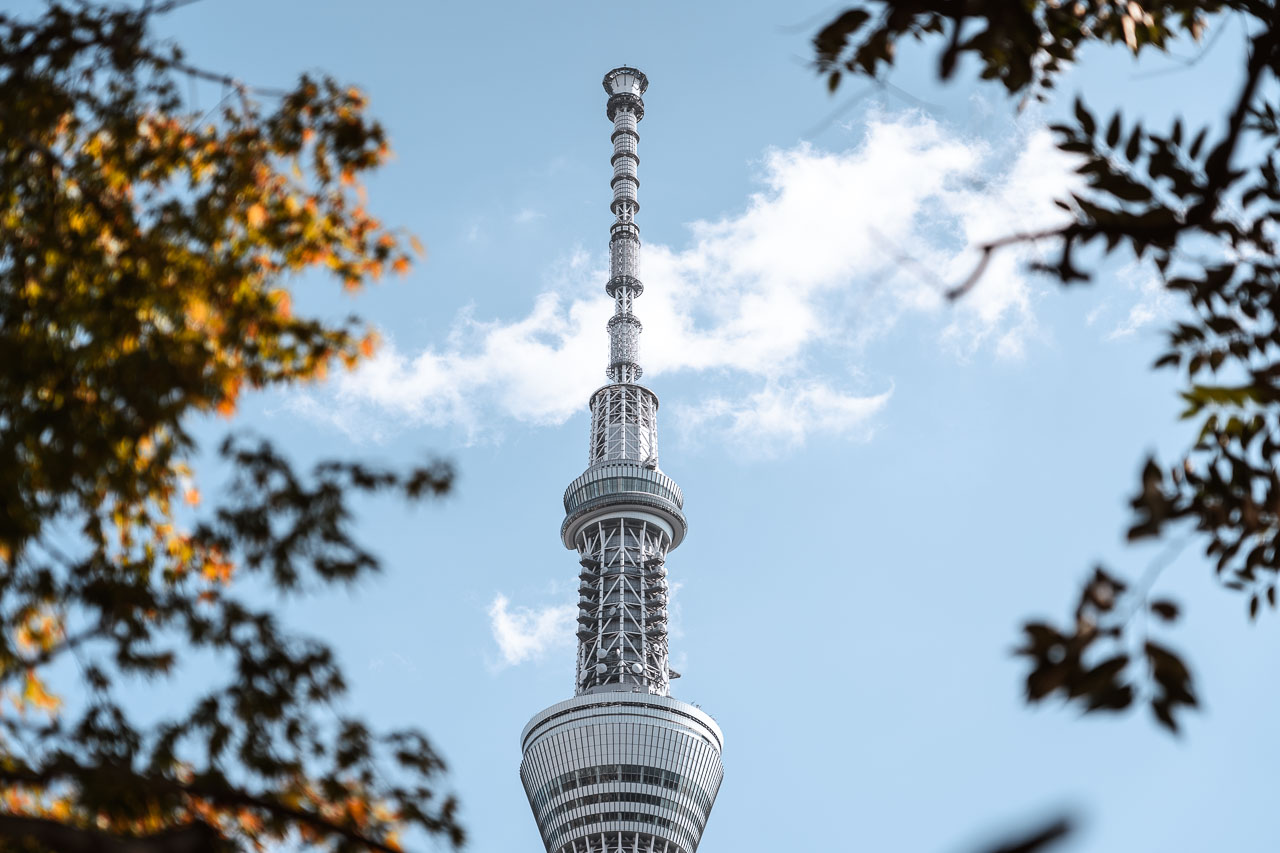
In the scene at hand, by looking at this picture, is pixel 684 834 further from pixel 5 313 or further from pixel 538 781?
pixel 5 313

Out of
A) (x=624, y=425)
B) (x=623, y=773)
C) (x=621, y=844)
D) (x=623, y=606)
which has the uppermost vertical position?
(x=624, y=425)

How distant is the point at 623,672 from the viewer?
118m

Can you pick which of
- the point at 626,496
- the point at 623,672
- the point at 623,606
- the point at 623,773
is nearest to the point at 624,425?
the point at 626,496

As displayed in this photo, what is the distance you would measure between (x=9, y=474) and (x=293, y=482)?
232 cm

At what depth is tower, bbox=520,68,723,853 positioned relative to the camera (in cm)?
11075

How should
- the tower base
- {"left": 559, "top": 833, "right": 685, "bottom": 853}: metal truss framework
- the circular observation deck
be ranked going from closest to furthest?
{"left": 559, "top": 833, "right": 685, "bottom": 853}: metal truss framework → the tower base → the circular observation deck

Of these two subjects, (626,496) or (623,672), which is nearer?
(623,672)

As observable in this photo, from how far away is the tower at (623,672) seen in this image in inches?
4360

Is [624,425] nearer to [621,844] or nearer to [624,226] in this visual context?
[624,226]

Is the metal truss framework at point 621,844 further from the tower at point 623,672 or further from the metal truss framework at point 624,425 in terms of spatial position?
the metal truss framework at point 624,425

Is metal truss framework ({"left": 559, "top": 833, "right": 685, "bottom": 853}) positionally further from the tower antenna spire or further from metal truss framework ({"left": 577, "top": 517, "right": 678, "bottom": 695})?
the tower antenna spire

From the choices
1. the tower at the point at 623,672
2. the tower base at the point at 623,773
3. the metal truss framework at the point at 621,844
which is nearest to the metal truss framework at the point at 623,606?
the tower at the point at 623,672

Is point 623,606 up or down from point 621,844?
up

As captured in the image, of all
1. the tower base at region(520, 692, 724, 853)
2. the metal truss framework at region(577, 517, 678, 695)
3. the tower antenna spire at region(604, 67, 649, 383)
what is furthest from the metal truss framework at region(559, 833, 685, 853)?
the tower antenna spire at region(604, 67, 649, 383)
